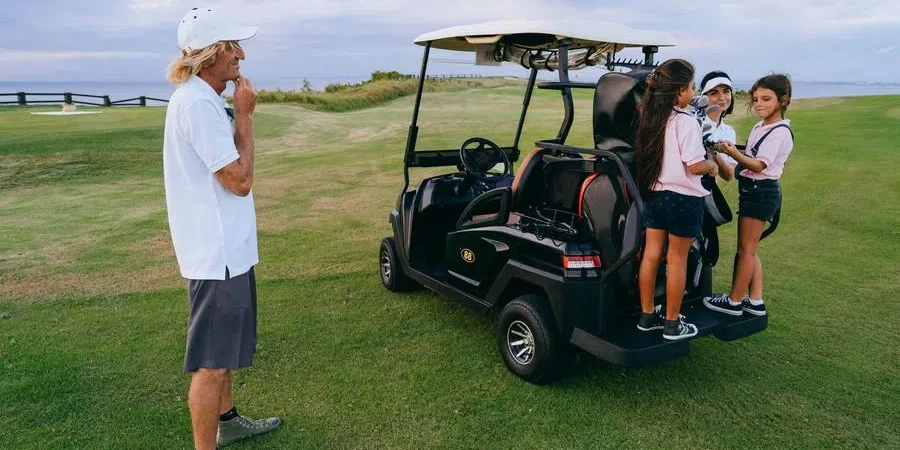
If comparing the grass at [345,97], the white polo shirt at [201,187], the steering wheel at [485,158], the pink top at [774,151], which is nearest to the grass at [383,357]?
the steering wheel at [485,158]

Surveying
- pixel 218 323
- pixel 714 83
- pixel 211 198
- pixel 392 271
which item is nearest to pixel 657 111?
pixel 714 83

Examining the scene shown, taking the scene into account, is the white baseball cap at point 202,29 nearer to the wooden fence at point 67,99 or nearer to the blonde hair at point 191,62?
the blonde hair at point 191,62

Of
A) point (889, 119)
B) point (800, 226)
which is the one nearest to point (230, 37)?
point (800, 226)

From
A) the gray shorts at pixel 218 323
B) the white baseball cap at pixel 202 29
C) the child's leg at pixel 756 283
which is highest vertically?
the white baseball cap at pixel 202 29

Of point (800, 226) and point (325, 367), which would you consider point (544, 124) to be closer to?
point (800, 226)

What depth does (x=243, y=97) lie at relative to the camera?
2.47 m

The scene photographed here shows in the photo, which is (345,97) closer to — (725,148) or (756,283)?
(756,283)

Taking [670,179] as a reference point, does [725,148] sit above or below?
above

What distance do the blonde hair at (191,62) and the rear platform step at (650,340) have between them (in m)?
2.08

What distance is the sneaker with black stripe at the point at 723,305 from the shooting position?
3.53 meters

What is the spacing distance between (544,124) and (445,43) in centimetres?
1408

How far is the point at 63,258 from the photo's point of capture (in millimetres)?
5836

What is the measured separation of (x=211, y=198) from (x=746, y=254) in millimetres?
2876

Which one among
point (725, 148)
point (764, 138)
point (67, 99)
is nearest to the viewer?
point (725, 148)
